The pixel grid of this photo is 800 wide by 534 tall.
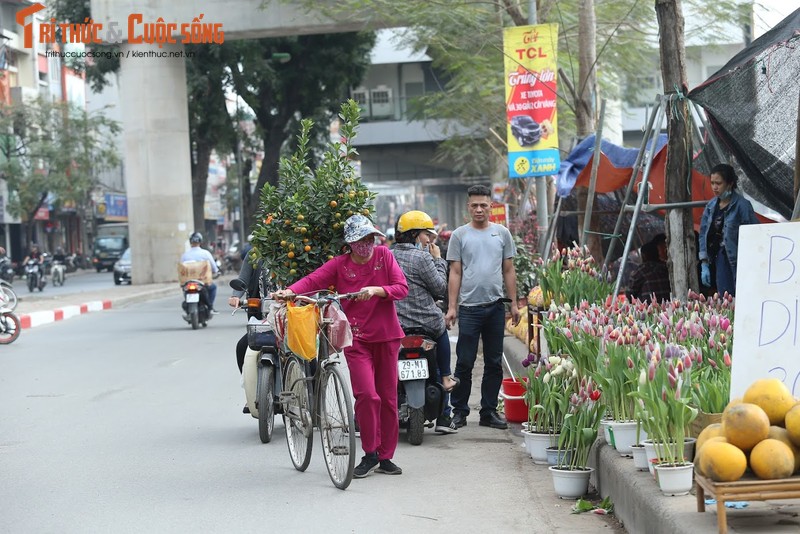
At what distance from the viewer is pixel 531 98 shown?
17.9 m

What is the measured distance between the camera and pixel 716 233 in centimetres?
1019

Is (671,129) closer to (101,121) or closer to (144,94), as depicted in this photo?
(144,94)

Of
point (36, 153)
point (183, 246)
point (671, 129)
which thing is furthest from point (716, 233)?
point (36, 153)

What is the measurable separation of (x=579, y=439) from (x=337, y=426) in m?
1.48

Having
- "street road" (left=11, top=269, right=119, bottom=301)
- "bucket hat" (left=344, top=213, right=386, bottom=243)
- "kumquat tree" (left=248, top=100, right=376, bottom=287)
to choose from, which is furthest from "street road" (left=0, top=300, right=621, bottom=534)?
"street road" (left=11, top=269, right=119, bottom=301)

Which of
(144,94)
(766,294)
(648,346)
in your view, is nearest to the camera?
(766,294)

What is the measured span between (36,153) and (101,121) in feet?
13.7

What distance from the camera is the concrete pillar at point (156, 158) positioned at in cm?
3753

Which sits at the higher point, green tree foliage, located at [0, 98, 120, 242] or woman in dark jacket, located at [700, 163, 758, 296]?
green tree foliage, located at [0, 98, 120, 242]

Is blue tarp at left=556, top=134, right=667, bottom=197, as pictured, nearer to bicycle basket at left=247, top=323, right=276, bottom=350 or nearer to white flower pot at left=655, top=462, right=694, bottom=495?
bicycle basket at left=247, top=323, right=276, bottom=350

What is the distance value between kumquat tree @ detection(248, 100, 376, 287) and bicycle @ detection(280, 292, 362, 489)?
3.37 feet

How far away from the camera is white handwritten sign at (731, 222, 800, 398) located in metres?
5.46

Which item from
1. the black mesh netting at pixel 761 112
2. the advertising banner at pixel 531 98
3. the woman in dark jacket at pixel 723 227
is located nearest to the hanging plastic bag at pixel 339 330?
the woman in dark jacket at pixel 723 227

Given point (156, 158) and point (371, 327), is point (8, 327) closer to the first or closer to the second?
point (371, 327)
